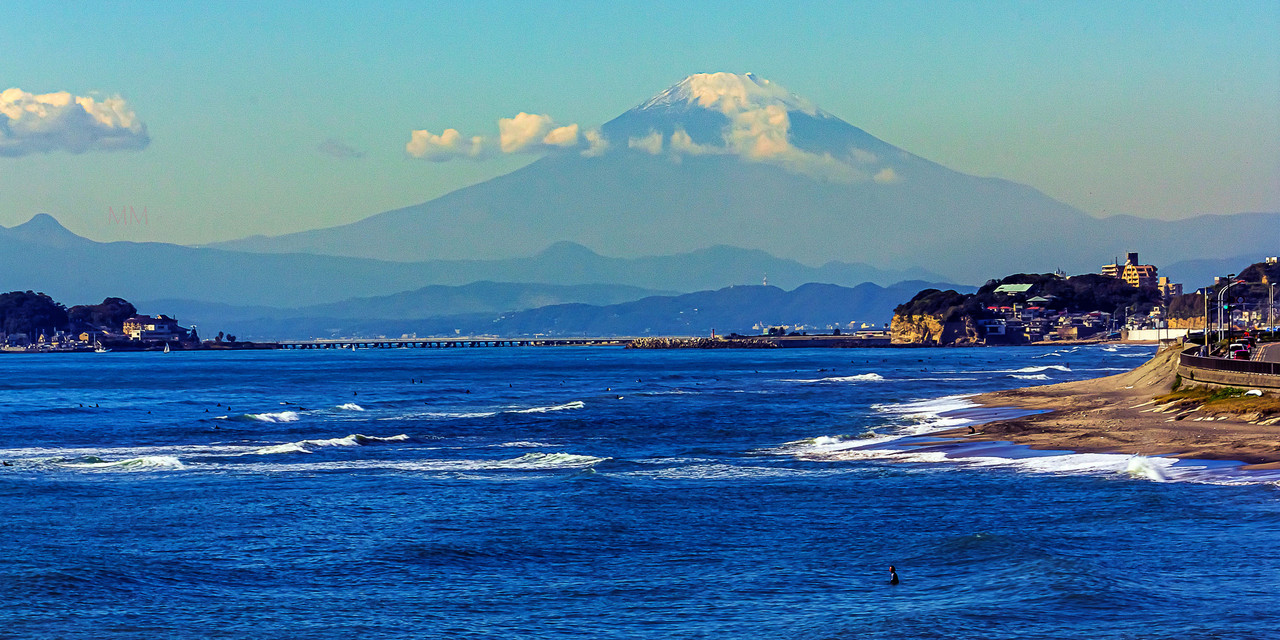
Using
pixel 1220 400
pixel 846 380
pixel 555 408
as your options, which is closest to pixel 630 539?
pixel 1220 400

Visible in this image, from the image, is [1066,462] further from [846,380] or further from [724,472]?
[846,380]

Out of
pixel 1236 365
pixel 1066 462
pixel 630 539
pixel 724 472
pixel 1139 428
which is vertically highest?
pixel 1236 365

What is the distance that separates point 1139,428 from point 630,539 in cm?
2939

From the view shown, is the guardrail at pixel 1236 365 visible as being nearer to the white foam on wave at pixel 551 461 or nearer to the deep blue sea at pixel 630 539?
the deep blue sea at pixel 630 539

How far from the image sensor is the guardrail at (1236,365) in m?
51.0

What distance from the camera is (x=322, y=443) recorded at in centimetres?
5872

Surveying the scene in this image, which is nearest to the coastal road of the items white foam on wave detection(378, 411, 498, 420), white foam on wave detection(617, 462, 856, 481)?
white foam on wave detection(617, 462, 856, 481)

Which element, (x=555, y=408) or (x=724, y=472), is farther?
(x=555, y=408)

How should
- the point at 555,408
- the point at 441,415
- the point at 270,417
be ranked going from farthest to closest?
the point at 555,408
the point at 441,415
the point at 270,417

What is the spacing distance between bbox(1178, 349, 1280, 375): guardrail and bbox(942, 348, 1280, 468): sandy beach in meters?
2.83

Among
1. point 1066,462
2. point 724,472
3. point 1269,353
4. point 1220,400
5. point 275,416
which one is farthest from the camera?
point 275,416

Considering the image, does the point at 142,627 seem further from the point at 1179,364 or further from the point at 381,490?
the point at 1179,364

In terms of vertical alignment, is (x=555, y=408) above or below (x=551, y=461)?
above

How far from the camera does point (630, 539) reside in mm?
31000
